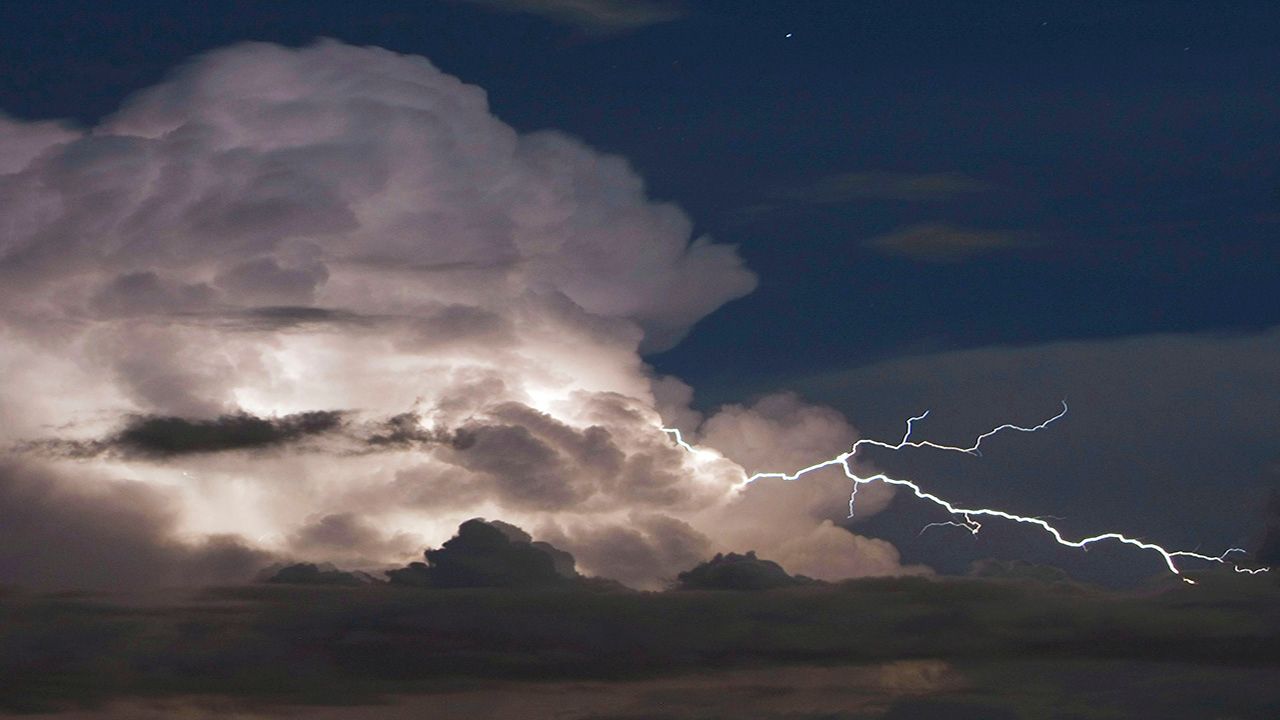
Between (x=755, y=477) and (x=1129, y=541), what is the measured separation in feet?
76.8

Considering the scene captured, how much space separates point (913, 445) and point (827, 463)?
539 cm

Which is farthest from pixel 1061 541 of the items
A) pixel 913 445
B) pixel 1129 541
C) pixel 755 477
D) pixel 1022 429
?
pixel 755 477

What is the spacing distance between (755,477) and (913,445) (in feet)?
33.7

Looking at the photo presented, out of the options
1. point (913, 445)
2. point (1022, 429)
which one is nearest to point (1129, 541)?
point (1022, 429)

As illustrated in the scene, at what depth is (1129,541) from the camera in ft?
146

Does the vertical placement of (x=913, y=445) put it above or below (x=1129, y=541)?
above

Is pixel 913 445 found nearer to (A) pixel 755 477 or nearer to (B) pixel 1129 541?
(A) pixel 755 477

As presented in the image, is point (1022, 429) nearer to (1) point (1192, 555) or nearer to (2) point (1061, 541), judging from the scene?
(2) point (1061, 541)

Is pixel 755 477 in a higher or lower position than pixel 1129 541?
higher

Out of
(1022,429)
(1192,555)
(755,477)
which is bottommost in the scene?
(1192,555)

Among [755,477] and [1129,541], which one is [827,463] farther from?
[1129,541]

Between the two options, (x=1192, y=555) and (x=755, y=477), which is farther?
(x=1192, y=555)

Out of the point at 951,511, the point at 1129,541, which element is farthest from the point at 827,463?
the point at 1129,541

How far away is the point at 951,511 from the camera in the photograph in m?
44.6
